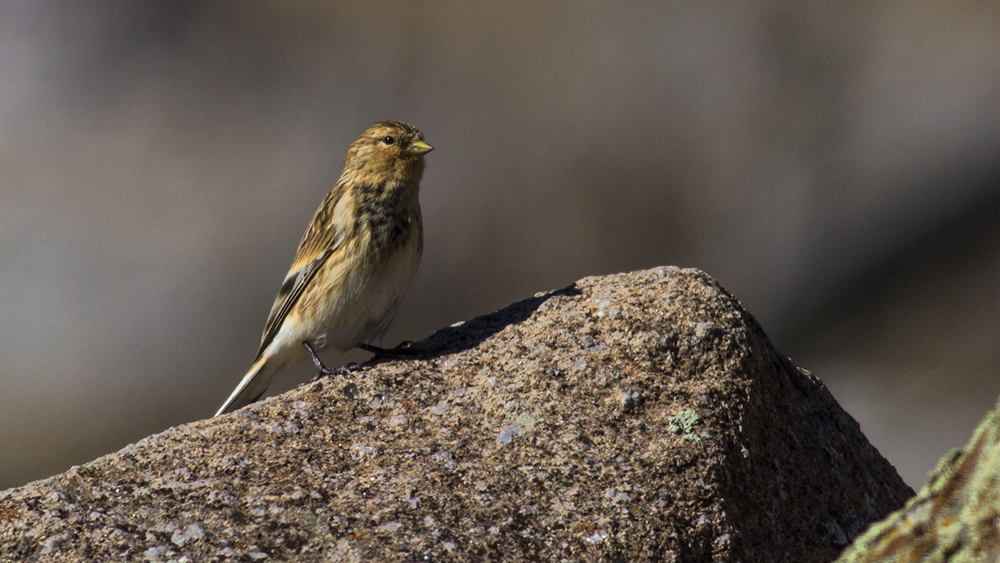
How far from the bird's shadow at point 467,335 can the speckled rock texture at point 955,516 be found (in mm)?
2536

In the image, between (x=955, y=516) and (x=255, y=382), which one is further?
(x=255, y=382)

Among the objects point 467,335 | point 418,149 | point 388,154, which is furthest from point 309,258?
point 467,335

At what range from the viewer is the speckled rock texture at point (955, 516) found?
1.80m

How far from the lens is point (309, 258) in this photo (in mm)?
5773

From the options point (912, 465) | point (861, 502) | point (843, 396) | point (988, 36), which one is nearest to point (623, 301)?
point (861, 502)

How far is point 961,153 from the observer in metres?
11.6

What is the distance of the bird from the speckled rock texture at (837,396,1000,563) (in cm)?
341

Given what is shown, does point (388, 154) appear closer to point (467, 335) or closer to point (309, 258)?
point (309, 258)

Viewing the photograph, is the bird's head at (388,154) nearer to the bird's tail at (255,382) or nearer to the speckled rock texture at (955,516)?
the bird's tail at (255,382)

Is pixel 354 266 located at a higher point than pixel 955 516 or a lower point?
higher

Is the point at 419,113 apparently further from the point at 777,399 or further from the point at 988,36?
the point at 777,399

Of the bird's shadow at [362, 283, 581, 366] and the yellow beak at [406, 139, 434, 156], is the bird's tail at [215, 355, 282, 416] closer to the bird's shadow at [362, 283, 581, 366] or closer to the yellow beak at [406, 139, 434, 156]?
the bird's shadow at [362, 283, 581, 366]

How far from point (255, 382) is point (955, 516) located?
15.1ft

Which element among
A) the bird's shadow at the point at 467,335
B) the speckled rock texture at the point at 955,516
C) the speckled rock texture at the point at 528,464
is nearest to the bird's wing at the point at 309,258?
the bird's shadow at the point at 467,335
